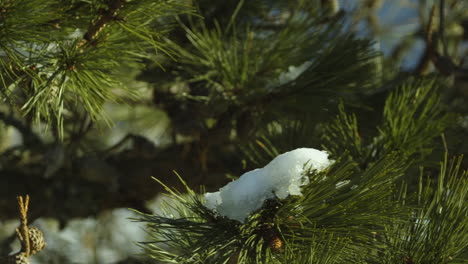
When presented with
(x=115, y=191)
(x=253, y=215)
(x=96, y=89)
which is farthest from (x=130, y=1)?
(x=115, y=191)

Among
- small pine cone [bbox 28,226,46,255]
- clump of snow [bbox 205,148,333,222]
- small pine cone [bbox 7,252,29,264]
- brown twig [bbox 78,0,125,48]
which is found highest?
brown twig [bbox 78,0,125,48]

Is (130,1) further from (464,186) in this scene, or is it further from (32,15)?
(464,186)

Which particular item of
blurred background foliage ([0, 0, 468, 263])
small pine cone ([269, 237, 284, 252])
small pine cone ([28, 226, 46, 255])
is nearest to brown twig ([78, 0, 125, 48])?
blurred background foliage ([0, 0, 468, 263])

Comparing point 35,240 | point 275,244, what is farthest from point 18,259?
point 275,244

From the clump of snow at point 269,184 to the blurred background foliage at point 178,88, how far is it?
0.32 m

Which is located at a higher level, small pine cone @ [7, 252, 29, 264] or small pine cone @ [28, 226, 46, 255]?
small pine cone @ [28, 226, 46, 255]

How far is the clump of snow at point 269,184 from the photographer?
33.9 inches

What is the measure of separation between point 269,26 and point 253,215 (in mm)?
867

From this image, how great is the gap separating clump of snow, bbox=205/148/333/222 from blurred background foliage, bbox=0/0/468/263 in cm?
32

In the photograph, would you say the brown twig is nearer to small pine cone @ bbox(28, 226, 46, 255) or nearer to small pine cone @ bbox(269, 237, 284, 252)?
small pine cone @ bbox(28, 226, 46, 255)

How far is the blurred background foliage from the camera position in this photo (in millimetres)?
1088

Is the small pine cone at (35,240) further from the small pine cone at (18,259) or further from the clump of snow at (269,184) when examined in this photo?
the clump of snow at (269,184)

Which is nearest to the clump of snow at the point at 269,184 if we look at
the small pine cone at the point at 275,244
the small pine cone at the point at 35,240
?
the small pine cone at the point at 275,244

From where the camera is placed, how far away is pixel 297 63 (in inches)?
56.4
